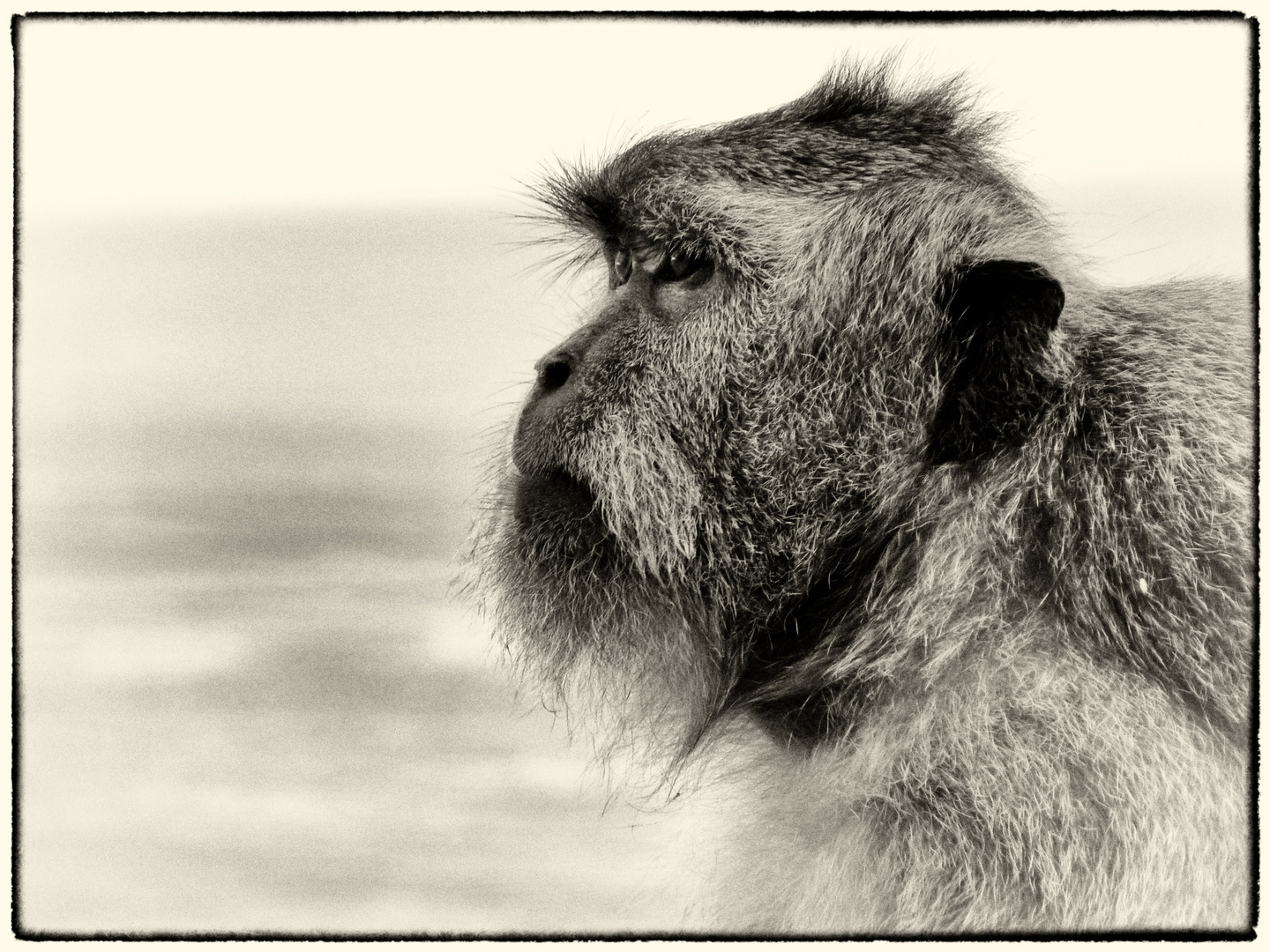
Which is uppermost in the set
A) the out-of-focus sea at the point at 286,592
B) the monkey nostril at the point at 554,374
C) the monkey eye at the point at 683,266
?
the monkey eye at the point at 683,266

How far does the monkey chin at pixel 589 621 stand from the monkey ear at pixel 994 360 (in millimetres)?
480

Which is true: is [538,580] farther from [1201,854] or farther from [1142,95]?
[1142,95]

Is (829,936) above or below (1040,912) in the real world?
→ below

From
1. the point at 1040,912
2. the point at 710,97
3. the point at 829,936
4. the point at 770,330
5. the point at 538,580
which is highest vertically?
the point at 710,97

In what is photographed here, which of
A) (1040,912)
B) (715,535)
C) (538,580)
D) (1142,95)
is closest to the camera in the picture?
(1040,912)

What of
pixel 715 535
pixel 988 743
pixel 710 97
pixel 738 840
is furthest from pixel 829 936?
pixel 710 97

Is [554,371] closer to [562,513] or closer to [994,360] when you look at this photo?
[562,513]

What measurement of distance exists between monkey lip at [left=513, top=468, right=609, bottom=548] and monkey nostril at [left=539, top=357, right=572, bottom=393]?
137 mm

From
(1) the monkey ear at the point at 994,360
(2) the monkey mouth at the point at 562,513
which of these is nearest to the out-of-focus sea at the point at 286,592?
(2) the monkey mouth at the point at 562,513

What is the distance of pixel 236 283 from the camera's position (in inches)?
98.2

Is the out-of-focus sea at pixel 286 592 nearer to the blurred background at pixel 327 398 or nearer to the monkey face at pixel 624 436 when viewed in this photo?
the blurred background at pixel 327 398

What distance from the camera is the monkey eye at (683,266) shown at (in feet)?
7.14

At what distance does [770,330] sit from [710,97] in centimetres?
54

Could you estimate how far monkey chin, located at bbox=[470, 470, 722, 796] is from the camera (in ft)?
7.05
